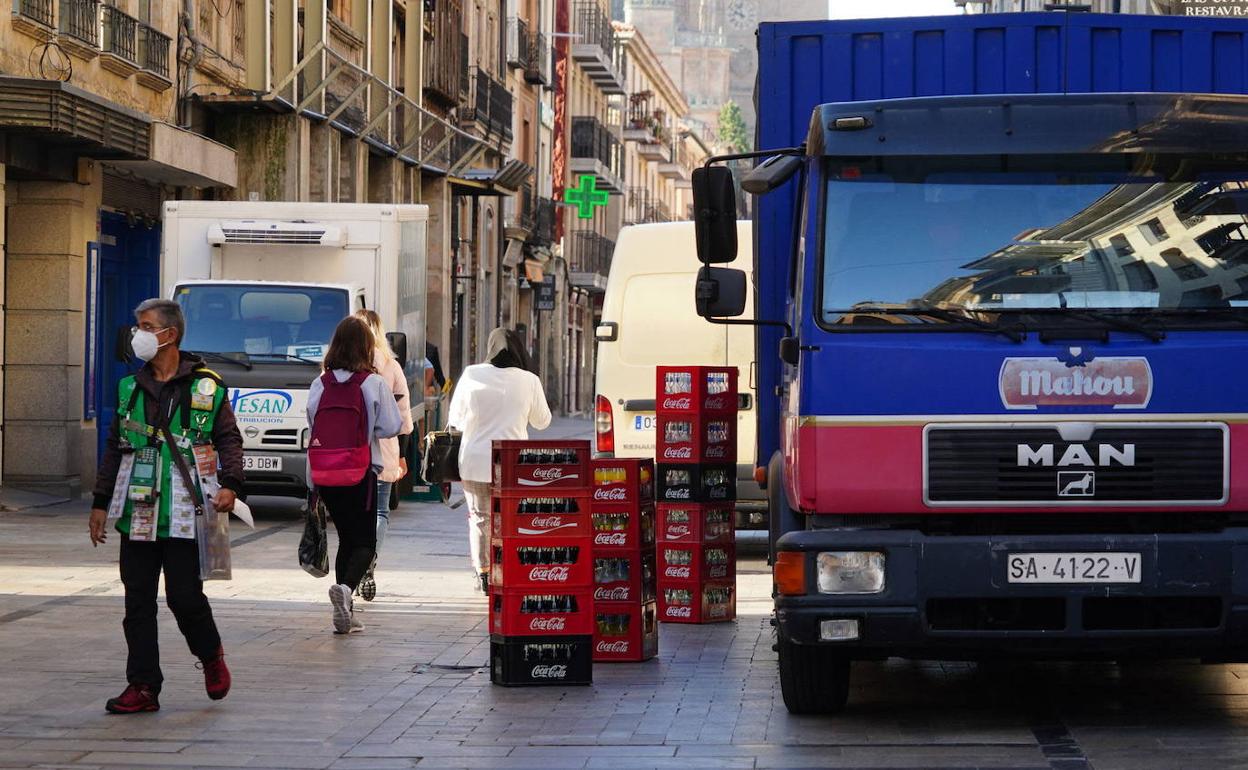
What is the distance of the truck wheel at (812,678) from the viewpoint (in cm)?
882

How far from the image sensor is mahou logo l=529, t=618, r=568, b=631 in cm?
998

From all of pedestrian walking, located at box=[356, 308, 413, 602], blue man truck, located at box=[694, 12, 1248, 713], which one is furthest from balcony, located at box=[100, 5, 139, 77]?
blue man truck, located at box=[694, 12, 1248, 713]

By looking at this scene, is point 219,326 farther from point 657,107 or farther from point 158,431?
point 657,107

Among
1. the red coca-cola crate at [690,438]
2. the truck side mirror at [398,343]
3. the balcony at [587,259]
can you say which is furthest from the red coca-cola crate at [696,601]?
the balcony at [587,259]

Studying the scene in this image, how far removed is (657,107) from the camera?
9425 centimetres

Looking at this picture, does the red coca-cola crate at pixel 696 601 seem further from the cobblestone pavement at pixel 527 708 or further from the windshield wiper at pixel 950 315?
the windshield wiper at pixel 950 315

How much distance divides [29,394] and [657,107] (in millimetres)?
73360

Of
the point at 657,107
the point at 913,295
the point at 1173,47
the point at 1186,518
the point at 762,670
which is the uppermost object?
the point at 657,107

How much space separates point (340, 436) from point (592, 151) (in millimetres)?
57594

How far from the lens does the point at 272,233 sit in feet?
70.2

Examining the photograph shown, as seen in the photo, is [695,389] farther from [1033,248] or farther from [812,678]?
[1033,248]

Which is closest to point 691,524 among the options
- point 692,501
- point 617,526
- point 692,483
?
point 692,501

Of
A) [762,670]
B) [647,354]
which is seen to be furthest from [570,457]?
[647,354]

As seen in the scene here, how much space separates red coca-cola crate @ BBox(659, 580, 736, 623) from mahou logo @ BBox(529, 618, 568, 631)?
2584 mm
